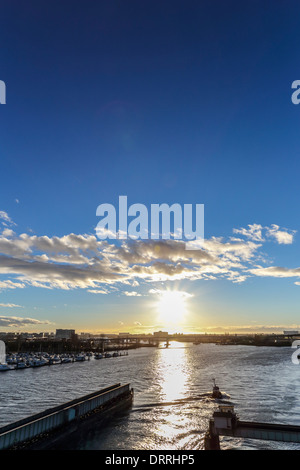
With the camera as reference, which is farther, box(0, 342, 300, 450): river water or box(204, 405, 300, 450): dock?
box(0, 342, 300, 450): river water

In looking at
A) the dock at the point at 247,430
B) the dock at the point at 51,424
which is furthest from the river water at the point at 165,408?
the dock at the point at 247,430

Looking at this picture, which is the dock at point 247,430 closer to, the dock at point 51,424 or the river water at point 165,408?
the river water at point 165,408

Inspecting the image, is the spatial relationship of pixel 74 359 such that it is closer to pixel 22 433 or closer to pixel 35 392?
pixel 35 392

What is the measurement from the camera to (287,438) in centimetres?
2812

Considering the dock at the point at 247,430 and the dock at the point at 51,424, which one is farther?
the dock at the point at 51,424

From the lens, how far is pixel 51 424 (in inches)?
1358

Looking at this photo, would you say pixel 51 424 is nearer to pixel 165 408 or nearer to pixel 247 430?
pixel 247 430

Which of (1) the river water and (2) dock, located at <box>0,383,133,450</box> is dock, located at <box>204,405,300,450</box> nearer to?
(1) the river water

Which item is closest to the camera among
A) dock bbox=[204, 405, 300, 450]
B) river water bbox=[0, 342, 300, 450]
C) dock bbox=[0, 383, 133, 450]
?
dock bbox=[204, 405, 300, 450]

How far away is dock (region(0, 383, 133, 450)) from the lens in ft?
96.8

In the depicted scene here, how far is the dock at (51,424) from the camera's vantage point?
96.8 ft

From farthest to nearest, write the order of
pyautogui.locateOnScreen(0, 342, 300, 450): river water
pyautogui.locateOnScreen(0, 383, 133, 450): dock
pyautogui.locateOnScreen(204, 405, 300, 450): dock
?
pyautogui.locateOnScreen(0, 342, 300, 450): river water, pyautogui.locateOnScreen(0, 383, 133, 450): dock, pyautogui.locateOnScreen(204, 405, 300, 450): dock

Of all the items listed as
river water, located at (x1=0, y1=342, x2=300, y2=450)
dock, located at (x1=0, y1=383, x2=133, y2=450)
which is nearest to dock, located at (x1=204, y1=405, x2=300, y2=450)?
river water, located at (x1=0, y1=342, x2=300, y2=450)

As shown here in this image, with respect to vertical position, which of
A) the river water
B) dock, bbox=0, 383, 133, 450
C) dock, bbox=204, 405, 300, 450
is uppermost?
dock, bbox=204, 405, 300, 450
